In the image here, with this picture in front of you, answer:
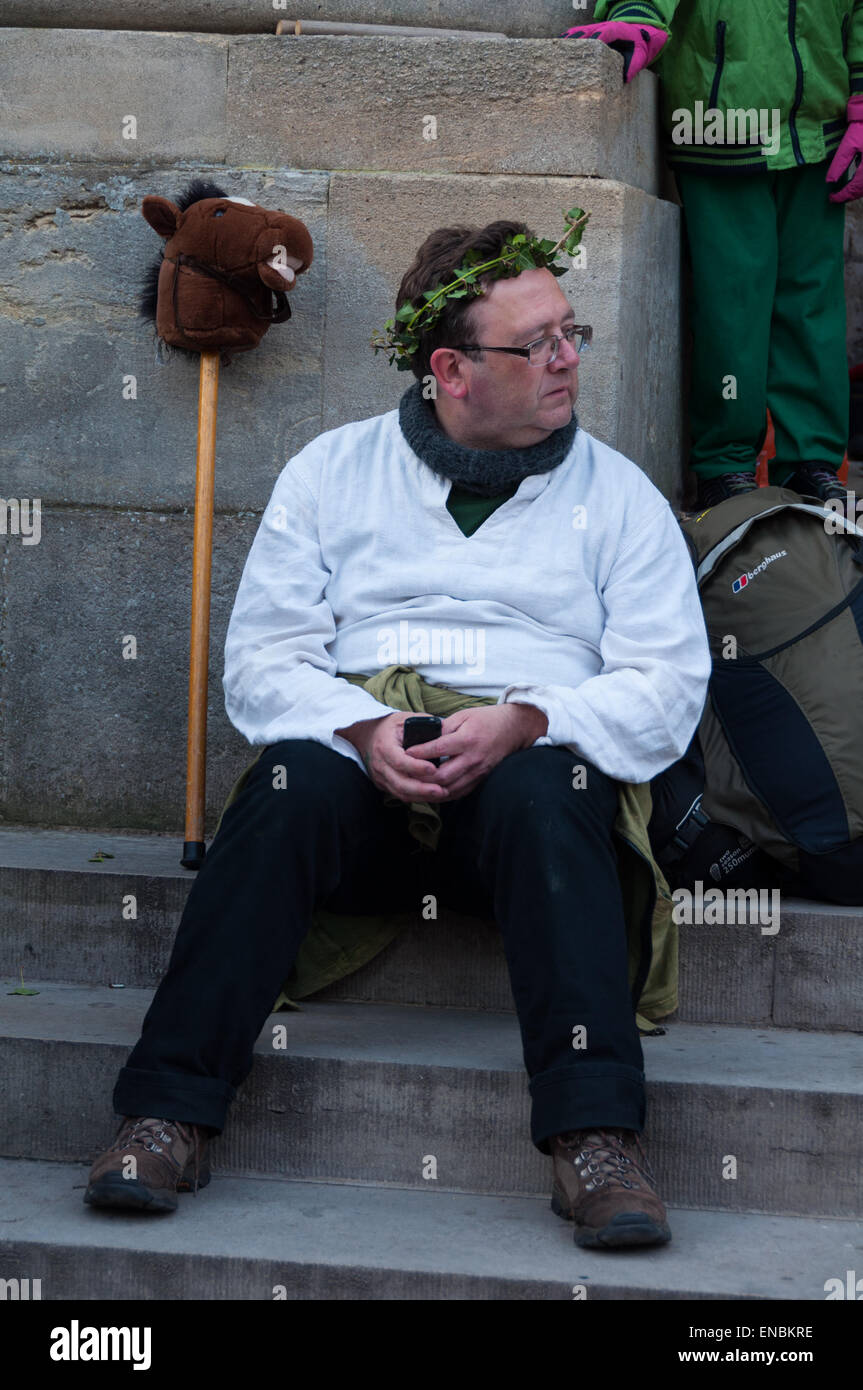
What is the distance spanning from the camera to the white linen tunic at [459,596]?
2.78m

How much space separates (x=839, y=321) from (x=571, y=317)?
65.9 inches

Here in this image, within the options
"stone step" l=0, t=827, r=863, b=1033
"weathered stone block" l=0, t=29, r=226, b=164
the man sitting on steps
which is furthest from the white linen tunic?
"weathered stone block" l=0, t=29, r=226, b=164

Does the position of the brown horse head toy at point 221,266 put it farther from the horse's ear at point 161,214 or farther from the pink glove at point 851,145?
the pink glove at point 851,145

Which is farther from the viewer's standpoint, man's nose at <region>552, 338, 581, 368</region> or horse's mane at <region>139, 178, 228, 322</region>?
→ horse's mane at <region>139, 178, 228, 322</region>

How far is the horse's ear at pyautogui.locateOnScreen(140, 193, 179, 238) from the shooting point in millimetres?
3344

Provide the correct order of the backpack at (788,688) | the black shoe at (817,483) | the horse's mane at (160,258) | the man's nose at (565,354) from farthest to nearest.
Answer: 1. the black shoe at (817,483)
2. the horse's mane at (160,258)
3. the backpack at (788,688)
4. the man's nose at (565,354)

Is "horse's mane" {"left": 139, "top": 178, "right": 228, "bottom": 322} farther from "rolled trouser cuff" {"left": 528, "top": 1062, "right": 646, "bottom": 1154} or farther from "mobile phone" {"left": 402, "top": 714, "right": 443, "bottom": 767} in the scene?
"rolled trouser cuff" {"left": 528, "top": 1062, "right": 646, "bottom": 1154}

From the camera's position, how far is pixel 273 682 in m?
2.81

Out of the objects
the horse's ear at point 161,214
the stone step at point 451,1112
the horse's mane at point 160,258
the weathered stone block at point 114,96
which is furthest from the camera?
the weathered stone block at point 114,96

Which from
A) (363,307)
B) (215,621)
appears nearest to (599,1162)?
(215,621)

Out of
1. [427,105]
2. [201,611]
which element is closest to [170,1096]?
[201,611]

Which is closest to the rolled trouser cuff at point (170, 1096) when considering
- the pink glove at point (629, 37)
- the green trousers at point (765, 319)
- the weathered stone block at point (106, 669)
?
the weathered stone block at point (106, 669)

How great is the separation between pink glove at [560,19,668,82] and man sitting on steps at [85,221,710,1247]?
38.2 inches

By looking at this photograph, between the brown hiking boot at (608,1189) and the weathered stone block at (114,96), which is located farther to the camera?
the weathered stone block at (114,96)
